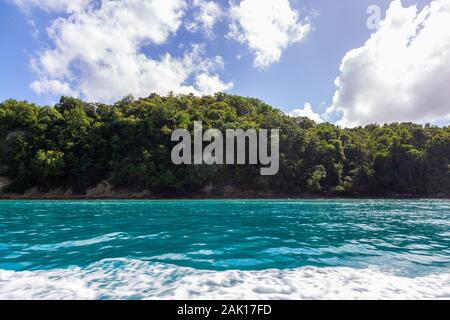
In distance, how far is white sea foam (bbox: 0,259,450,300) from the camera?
3.62m

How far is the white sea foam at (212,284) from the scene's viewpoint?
142 inches

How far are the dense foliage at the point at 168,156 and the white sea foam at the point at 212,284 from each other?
38.5m

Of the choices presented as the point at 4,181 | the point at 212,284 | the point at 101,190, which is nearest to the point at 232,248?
the point at 212,284

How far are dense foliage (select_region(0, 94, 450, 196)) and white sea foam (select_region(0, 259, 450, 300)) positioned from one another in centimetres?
3849


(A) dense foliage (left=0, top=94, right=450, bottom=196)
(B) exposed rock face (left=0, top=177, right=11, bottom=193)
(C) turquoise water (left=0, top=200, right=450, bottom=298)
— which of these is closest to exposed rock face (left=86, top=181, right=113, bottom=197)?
(A) dense foliage (left=0, top=94, right=450, bottom=196)

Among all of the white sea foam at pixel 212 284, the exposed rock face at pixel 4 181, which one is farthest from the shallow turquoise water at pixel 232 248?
the exposed rock face at pixel 4 181

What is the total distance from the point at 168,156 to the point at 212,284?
139ft

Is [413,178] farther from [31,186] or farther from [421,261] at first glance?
[31,186]

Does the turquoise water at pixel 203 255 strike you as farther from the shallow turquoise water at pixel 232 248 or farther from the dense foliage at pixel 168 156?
the dense foliage at pixel 168 156

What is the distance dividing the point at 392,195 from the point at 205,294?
5205cm

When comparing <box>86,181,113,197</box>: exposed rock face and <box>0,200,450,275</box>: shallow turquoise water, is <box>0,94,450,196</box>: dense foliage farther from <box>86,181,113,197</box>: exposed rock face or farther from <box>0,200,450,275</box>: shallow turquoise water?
<box>0,200,450,275</box>: shallow turquoise water

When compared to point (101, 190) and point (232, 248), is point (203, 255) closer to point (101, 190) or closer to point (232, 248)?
point (232, 248)

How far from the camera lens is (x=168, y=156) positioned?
149 feet
